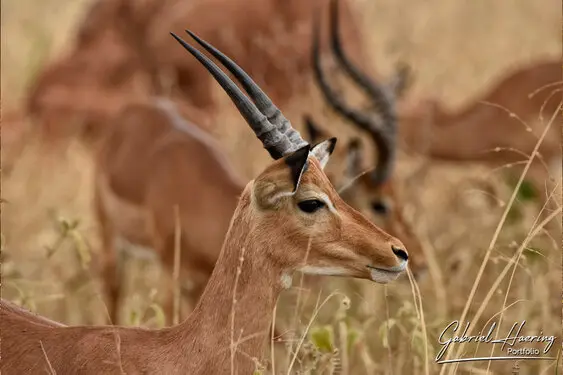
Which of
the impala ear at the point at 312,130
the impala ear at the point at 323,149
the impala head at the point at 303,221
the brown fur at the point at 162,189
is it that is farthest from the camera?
the impala ear at the point at 312,130

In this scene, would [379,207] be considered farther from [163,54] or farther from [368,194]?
[163,54]

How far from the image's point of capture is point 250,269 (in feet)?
12.0

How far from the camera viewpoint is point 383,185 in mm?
7438

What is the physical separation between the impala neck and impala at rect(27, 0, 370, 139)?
19.9 ft

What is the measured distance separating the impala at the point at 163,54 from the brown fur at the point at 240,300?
6056 millimetres

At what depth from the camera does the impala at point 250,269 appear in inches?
140

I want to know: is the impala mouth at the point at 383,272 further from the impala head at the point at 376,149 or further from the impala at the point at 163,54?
the impala at the point at 163,54

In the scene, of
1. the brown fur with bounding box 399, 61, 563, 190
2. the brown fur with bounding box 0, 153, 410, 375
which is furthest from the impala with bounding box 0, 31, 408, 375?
the brown fur with bounding box 399, 61, 563, 190

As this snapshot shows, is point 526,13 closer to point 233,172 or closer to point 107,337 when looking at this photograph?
point 233,172

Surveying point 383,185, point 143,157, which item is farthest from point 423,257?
point 143,157

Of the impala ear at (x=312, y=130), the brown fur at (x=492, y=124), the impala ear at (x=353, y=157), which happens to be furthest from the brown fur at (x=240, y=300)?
the brown fur at (x=492, y=124)

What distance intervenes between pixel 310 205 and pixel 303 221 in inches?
2.4

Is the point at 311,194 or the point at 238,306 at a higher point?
the point at 311,194

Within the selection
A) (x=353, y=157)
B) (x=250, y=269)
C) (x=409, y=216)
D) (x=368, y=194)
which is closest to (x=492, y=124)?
(x=409, y=216)
